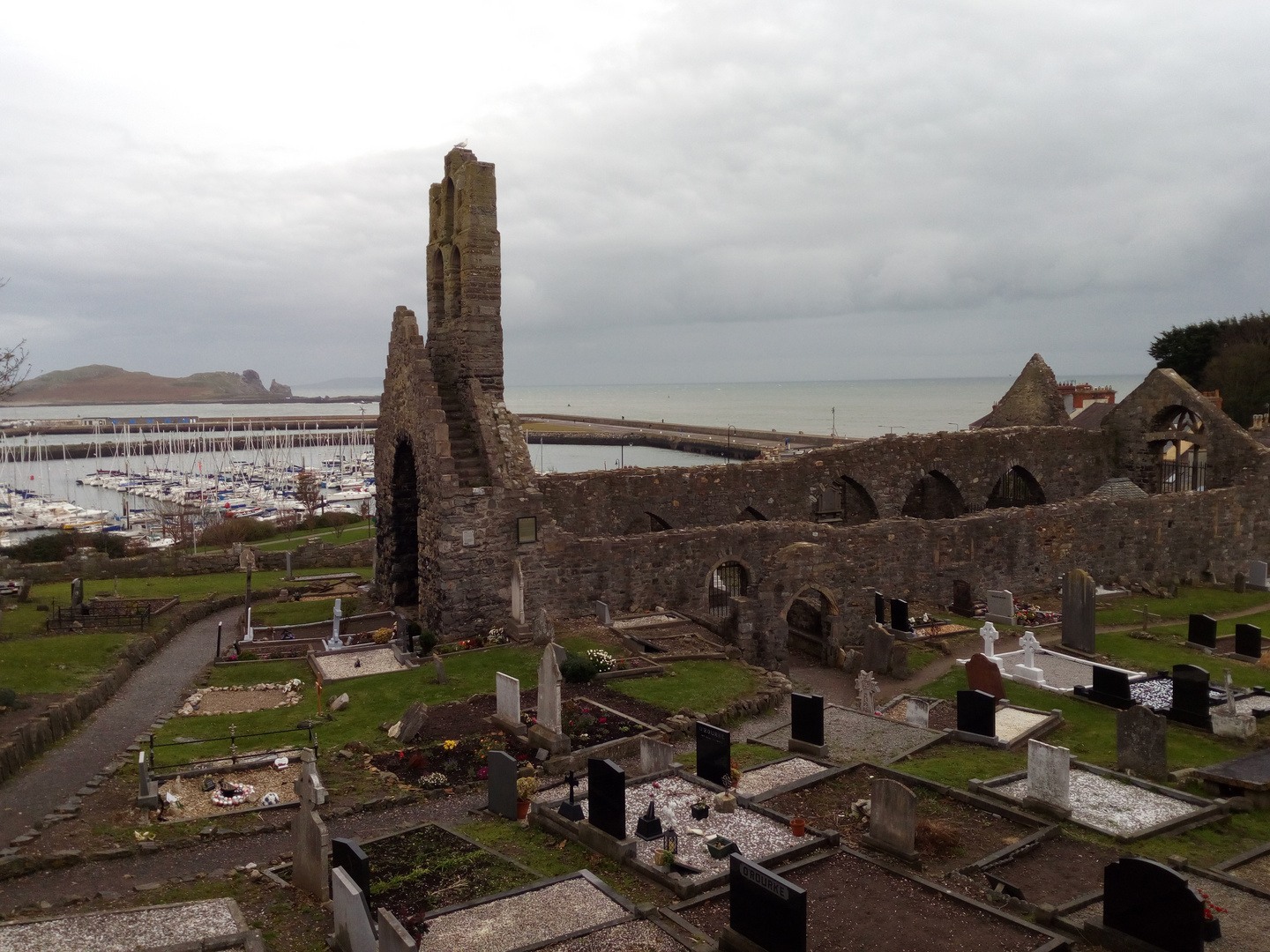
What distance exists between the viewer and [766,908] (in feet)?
29.8

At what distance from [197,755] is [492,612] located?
8061mm

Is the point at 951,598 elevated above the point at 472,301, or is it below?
below

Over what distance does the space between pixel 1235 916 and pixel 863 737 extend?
22.6 feet

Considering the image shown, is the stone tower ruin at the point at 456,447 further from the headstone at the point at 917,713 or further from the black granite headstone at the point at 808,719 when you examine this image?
the headstone at the point at 917,713

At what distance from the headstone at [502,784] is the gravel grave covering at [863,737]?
198 inches

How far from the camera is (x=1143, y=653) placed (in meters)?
21.2

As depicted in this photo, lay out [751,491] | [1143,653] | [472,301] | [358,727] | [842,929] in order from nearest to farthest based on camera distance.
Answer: [842,929], [358,727], [1143,653], [472,301], [751,491]

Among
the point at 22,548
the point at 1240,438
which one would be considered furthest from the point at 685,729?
the point at 22,548

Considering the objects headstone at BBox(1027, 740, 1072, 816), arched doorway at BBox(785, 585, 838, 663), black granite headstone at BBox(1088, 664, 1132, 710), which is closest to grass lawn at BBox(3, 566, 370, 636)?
arched doorway at BBox(785, 585, 838, 663)

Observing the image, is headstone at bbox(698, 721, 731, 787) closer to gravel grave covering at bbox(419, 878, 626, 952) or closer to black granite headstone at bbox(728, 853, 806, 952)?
gravel grave covering at bbox(419, 878, 626, 952)

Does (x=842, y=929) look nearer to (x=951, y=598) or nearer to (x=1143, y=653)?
(x=1143, y=653)

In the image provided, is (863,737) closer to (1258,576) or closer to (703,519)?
(703,519)

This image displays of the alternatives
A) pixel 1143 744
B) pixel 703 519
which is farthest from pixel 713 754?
pixel 703 519

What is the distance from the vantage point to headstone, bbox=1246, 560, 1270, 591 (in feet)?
90.5
